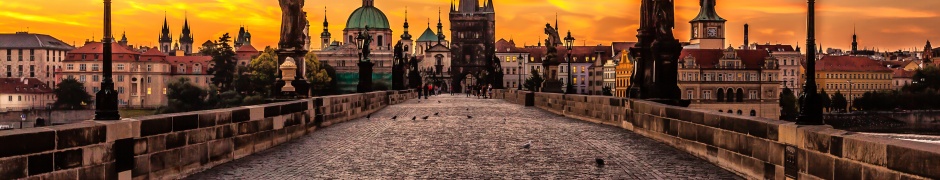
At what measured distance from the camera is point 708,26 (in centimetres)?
16150

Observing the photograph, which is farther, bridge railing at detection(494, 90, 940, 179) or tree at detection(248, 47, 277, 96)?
tree at detection(248, 47, 277, 96)

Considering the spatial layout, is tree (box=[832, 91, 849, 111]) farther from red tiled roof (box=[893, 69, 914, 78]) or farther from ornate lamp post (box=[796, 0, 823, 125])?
ornate lamp post (box=[796, 0, 823, 125])

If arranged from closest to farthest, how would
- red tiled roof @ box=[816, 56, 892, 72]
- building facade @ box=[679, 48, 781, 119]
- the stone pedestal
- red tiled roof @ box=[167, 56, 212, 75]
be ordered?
the stone pedestal
building facade @ box=[679, 48, 781, 119]
red tiled roof @ box=[816, 56, 892, 72]
red tiled roof @ box=[167, 56, 212, 75]

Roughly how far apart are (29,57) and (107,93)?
178m

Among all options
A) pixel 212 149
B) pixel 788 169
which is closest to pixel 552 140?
pixel 212 149

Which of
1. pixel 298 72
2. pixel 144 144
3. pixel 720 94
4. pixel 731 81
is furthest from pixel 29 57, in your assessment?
pixel 144 144

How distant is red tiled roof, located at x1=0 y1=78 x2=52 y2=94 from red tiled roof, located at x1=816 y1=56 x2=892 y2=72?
127 meters

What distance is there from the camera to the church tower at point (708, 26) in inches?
6334

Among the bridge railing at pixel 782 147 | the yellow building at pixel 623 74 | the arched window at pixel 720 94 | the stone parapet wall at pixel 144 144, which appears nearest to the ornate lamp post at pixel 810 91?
the bridge railing at pixel 782 147

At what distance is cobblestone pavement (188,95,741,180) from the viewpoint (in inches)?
467

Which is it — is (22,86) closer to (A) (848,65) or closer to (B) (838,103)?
(B) (838,103)

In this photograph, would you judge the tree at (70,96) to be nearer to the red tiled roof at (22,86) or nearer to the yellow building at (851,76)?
the red tiled roof at (22,86)

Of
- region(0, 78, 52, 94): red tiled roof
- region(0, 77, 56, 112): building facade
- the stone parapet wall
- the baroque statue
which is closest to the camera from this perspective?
the stone parapet wall

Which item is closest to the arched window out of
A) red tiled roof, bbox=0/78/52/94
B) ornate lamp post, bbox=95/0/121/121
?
red tiled roof, bbox=0/78/52/94
